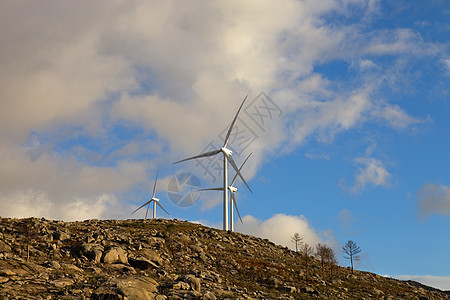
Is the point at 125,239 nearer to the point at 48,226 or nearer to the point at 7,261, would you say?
the point at 48,226

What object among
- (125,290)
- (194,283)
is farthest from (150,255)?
(125,290)

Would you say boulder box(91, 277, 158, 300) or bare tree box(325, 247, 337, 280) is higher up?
bare tree box(325, 247, 337, 280)

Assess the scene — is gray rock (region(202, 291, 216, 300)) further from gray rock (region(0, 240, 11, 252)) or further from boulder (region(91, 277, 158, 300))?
gray rock (region(0, 240, 11, 252))

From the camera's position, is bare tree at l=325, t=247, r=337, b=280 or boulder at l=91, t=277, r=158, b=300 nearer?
boulder at l=91, t=277, r=158, b=300

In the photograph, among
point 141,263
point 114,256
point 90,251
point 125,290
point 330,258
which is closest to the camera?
point 125,290

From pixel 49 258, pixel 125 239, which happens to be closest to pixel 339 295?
pixel 125 239

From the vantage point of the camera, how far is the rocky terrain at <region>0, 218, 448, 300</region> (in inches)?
1435

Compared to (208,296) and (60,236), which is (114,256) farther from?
(208,296)

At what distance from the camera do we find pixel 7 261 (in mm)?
39625

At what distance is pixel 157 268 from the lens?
172ft

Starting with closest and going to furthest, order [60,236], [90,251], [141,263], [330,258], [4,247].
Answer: [4,247] < [90,251] < [141,263] < [60,236] < [330,258]

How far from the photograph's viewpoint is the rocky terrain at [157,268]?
36459 mm

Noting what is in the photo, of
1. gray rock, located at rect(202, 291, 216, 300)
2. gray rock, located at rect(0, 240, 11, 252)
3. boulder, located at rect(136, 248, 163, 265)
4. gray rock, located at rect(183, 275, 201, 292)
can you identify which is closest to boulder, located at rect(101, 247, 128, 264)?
boulder, located at rect(136, 248, 163, 265)

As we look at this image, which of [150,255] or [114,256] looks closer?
[114,256]
